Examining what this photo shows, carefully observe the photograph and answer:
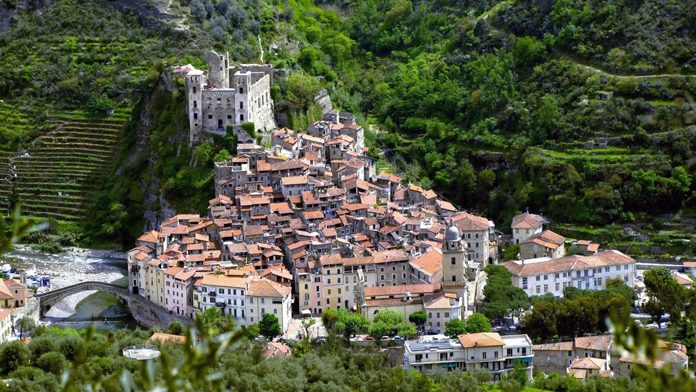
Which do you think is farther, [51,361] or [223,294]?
[223,294]

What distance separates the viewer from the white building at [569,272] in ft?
175

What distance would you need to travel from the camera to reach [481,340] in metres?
46.4

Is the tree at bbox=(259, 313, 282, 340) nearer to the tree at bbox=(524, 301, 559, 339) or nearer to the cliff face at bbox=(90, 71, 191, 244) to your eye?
the tree at bbox=(524, 301, 559, 339)

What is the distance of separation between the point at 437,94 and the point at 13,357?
134 ft

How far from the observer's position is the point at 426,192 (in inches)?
2483

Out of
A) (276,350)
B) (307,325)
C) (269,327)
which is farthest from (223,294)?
(276,350)

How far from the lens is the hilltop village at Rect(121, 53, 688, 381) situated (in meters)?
47.5

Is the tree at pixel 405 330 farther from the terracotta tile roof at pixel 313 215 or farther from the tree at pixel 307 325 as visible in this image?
the terracotta tile roof at pixel 313 215

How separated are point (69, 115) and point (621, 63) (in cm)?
3426

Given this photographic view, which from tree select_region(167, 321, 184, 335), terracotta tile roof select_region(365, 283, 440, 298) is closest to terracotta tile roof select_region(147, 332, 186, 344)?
tree select_region(167, 321, 184, 335)

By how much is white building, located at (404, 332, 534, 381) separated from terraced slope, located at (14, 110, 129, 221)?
30.8m

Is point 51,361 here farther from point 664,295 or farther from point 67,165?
point 67,165

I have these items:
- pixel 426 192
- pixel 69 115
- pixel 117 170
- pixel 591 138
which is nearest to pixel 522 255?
Result: pixel 426 192

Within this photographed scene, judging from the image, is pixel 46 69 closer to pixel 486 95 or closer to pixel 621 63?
pixel 486 95
